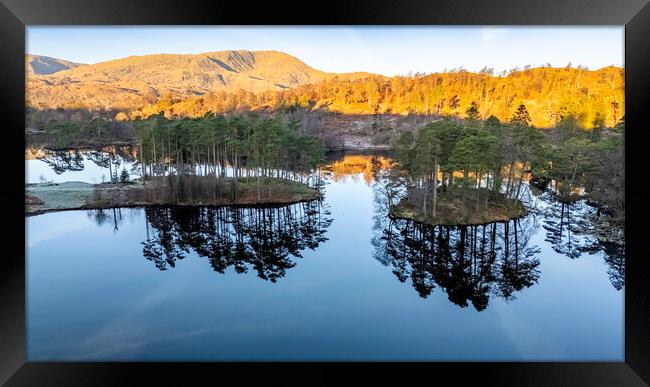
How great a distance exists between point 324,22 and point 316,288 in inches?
225

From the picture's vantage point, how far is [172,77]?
203 ft

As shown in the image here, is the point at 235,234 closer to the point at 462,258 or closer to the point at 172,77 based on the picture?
the point at 462,258

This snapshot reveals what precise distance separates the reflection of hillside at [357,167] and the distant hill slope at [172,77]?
25033 millimetres

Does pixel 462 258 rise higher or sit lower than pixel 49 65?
lower

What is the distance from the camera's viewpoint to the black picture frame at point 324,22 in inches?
98.3

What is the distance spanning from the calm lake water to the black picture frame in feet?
0.74

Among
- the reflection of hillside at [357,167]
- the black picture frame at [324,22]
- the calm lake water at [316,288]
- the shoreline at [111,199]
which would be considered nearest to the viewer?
the black picture frame at [324,22]

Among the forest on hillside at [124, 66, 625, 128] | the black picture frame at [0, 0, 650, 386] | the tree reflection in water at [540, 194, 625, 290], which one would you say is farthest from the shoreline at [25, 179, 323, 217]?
the forest on hillside at [124, 66, 625, 128]

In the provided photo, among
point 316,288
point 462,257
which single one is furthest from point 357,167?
point 316,288

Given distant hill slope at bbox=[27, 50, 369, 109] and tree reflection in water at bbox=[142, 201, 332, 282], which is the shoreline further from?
distant hill slope at bbox=[27, 50, 369, 109]

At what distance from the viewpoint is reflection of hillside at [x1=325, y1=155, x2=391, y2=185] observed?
62.5ft

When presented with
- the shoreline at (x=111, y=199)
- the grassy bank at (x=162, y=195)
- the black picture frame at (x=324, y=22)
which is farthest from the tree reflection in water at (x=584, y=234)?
the grassy bank at (x=162, y=195)

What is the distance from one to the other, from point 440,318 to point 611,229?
798cm

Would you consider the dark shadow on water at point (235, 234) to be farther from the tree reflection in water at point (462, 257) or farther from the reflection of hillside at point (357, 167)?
the reflection of hillside at point (357, 167)
